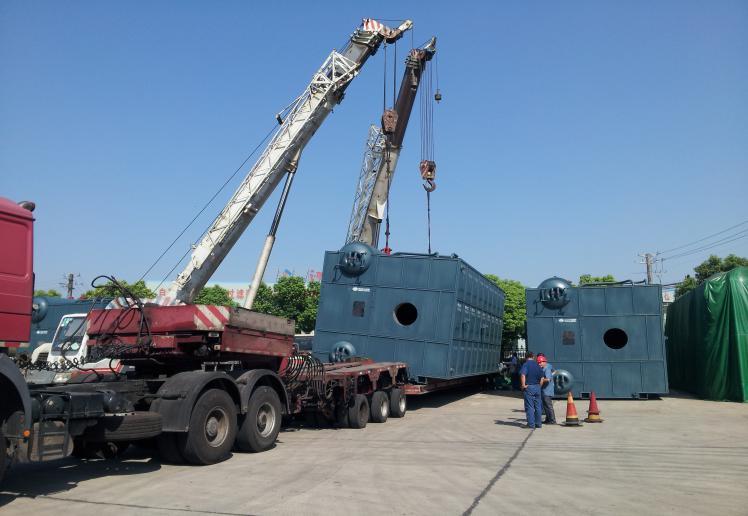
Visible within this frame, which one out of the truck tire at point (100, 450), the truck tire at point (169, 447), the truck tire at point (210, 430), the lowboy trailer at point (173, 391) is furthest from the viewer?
the truck tire at point (100, 450)

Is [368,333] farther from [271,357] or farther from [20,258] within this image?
[20,258]

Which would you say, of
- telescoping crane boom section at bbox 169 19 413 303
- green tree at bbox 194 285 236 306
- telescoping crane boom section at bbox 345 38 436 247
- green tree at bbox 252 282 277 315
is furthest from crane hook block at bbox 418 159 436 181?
green tree at bbox 194 285 236 306

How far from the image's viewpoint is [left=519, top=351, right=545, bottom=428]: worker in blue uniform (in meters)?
A: 12.9

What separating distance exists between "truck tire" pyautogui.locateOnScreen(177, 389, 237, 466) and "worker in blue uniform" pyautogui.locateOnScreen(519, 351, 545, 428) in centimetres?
666

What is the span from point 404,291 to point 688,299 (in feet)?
40.7

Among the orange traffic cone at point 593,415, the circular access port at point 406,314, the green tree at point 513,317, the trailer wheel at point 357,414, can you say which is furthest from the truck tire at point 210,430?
the green tree at point 513,317

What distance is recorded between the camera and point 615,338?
2034 cm

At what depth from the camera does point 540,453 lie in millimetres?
9727

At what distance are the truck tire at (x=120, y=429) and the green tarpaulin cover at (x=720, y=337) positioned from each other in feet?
58.7

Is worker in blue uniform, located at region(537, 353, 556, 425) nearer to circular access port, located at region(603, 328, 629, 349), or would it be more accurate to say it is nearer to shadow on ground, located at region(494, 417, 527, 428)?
shadow on ground, located at region(494, 417, 527, 428)

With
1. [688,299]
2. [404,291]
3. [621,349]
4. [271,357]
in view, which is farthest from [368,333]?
[688,299]

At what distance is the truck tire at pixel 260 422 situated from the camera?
369 inches

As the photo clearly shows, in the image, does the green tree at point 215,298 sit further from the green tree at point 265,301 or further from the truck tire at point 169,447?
the truck tire at point 169,447

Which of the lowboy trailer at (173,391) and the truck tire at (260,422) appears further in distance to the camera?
the truck tire at (260,422)
